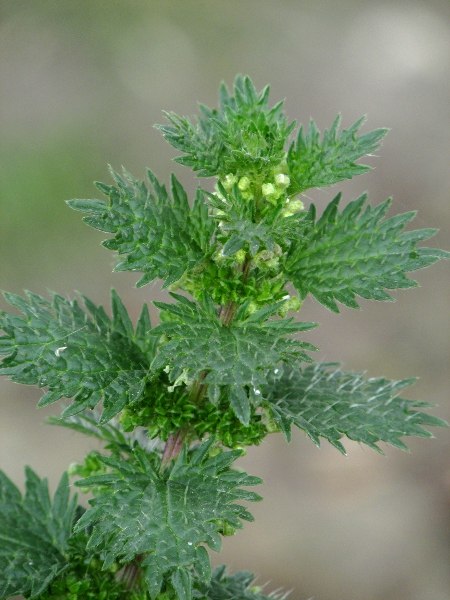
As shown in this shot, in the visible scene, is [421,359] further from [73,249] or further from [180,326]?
[180,326]

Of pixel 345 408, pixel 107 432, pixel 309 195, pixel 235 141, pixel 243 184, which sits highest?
pixel 309 195

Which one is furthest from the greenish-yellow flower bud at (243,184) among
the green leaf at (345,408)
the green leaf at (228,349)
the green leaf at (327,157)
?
the green leaf at (345,408)

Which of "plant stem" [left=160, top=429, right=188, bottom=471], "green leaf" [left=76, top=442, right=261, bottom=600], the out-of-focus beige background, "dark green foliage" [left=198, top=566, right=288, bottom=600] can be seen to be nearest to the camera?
"green leaf" [left=76, top=442, right=261, bottom=600]

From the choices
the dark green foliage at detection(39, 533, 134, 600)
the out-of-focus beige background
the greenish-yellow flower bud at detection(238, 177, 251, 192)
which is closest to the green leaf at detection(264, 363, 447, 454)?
the greenish-yellow flower bud at detection(238, 177, 251, 192)

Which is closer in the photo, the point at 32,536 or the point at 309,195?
the point at 32,536

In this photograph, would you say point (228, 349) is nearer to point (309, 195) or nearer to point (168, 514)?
point (168, 514)

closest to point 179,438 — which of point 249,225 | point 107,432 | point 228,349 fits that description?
point 107,432

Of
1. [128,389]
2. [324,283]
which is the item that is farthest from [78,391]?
[324,283]

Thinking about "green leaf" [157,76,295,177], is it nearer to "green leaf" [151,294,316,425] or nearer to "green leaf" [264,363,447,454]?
"green leaf" [151,294,316,425]
